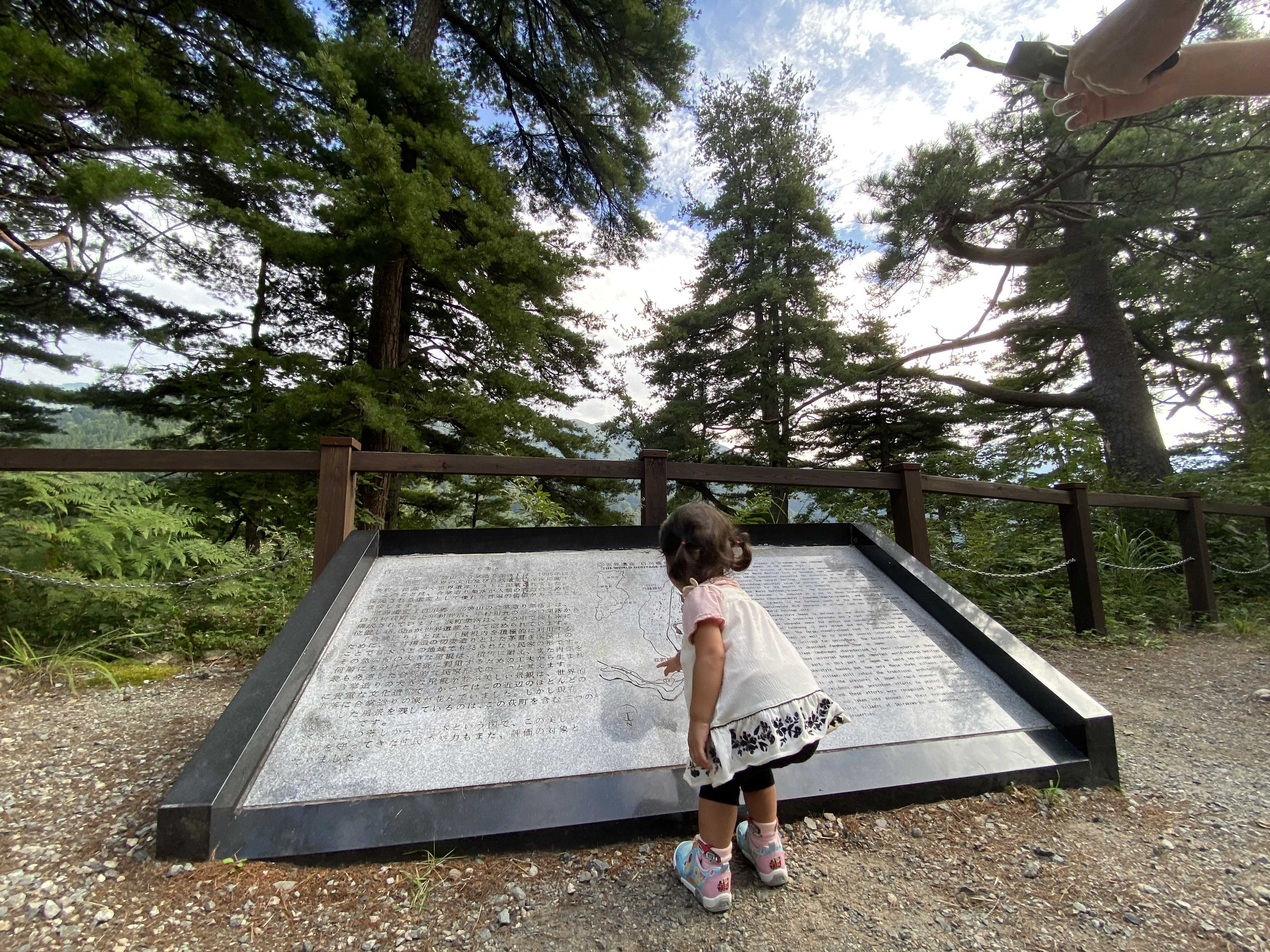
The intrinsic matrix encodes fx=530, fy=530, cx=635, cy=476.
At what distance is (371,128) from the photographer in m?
4.84

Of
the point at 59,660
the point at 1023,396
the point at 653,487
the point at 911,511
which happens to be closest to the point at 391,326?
the point at 59,660

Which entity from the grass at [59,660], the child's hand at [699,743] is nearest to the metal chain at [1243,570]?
the child's hand at [699,743]

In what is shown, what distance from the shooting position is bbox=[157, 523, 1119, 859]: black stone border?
1550mm

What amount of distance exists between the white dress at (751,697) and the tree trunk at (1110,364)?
34.4 ft

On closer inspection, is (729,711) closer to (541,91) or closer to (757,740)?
(757,740)

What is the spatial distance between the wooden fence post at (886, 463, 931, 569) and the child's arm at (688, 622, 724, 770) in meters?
2.81

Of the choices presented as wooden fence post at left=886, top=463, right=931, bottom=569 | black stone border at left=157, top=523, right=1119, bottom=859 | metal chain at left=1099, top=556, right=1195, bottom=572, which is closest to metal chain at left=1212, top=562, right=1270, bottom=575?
metal chain at left=1099, top=556, right=1195, bottom=572

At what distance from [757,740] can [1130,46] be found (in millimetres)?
2064

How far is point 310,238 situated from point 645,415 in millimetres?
7709

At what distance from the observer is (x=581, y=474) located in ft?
10.8

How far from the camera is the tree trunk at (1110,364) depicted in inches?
344

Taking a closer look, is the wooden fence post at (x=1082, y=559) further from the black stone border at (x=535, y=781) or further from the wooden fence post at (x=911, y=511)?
the black stone border at (x=535, y=781)

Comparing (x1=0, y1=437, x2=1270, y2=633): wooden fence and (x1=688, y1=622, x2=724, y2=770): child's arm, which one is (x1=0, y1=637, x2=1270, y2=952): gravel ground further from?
(x1=0, y1=437, x2=1270, y2=633): wooden fence

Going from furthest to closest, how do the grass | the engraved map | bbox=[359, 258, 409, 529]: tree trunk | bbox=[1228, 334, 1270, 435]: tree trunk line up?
1. bbox=[1228, 334, 1270, 435]: tree trunk
2. bbox=[359, 258, 409, 529]: tree trunk
3. the grass
4. the engraved map
